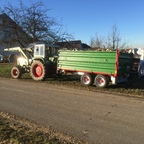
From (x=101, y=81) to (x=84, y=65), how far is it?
139cm

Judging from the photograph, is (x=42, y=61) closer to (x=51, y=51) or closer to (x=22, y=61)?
(x=51, y=51)

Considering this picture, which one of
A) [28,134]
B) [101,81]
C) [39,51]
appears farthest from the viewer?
[39,51]

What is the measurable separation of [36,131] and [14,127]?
63 centimetres

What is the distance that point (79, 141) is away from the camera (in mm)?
4988

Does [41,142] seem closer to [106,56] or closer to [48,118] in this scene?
[48,118]

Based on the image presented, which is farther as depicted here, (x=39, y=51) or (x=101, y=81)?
(x=39, y=51)

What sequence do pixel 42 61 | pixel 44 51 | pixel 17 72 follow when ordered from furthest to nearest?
pixel 17 72 < pixel 44 51 < pixel 42 61

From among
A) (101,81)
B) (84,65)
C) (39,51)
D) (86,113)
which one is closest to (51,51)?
(39,51)

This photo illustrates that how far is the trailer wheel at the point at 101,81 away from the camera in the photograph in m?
12.3

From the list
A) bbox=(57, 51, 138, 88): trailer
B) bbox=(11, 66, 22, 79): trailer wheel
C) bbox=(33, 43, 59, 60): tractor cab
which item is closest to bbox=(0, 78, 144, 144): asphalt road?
bbox=(57, 51, 138, 88): trailer

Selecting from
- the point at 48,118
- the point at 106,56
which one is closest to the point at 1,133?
the point at 48,118

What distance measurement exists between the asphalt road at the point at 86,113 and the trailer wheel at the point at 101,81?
1991 mm

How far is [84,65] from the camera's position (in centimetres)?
1326

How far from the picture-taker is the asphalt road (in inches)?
215
